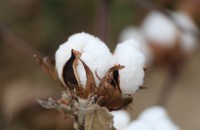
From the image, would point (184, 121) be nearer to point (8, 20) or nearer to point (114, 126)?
point (8, 20)

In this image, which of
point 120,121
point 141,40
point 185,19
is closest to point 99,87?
point 120,121

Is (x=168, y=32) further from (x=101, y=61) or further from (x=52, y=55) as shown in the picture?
(x=101, y=61)

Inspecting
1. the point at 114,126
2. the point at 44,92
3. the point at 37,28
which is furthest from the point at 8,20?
the point at 114,126

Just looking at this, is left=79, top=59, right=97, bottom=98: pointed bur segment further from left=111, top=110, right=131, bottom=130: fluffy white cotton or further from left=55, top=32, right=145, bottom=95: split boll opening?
left=111, top=110, right=131, bottom=130: fluffy white cotton

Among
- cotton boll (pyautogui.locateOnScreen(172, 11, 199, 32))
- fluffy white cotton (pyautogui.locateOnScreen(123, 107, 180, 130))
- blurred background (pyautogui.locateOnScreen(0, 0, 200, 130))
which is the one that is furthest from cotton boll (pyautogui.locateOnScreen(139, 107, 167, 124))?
cotton boll (pyautogui.locateOnScreen(172, 11, 199, 32))

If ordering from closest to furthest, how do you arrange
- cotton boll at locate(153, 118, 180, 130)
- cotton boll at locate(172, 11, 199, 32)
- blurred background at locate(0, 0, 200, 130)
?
cotton boll at locate(153, 118, 180, 130), blurred background at locate(0, 0, 200, 130), cotton boll at locate(172, 11, 199, 32)

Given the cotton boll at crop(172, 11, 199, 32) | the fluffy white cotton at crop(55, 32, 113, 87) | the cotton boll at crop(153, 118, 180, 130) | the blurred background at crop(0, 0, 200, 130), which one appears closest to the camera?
the fluffy white cotton at crop(55, 32, 113, 87)

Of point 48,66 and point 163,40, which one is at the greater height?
point 163,40
